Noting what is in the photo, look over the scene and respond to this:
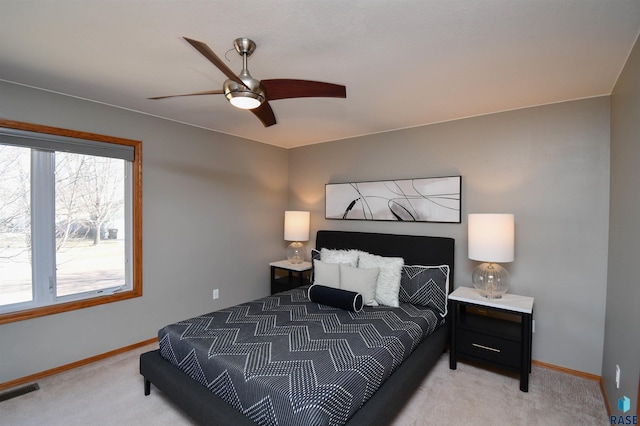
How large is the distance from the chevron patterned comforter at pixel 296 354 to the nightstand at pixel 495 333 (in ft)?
0.82

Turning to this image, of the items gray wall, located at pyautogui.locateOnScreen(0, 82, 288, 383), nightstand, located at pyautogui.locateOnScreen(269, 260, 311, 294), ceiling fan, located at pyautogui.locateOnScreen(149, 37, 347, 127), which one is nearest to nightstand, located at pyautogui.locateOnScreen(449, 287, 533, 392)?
nightstand, located at pyautogui.locateOnScreen(269, 260, 311, 294)

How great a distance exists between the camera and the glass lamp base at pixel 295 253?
14.5ft

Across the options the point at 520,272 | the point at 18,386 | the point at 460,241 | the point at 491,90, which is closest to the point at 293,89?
the point at 491,90

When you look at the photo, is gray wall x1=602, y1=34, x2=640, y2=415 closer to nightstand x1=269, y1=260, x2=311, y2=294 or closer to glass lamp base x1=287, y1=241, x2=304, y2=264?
nightstand x1=269, y1=260, x2=311, y2=294

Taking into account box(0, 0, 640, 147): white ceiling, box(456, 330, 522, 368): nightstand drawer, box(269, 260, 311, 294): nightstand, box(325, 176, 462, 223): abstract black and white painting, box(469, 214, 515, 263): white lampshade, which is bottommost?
box(456, 330, 522, 368): nightstand drawer

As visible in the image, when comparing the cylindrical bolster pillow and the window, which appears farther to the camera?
the cylindrical bolster pillow

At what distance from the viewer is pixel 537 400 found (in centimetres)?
235

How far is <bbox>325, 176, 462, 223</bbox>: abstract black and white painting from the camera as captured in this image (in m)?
3.33

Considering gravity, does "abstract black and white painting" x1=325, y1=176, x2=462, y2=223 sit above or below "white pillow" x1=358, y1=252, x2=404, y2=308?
above

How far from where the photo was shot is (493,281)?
277cm

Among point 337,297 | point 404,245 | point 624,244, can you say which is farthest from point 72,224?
point 624,244

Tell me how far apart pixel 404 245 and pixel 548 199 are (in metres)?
1.41

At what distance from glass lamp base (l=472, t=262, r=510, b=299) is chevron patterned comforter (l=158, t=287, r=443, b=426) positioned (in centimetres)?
54

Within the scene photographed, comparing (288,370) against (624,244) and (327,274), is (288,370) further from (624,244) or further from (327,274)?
(624,244)
